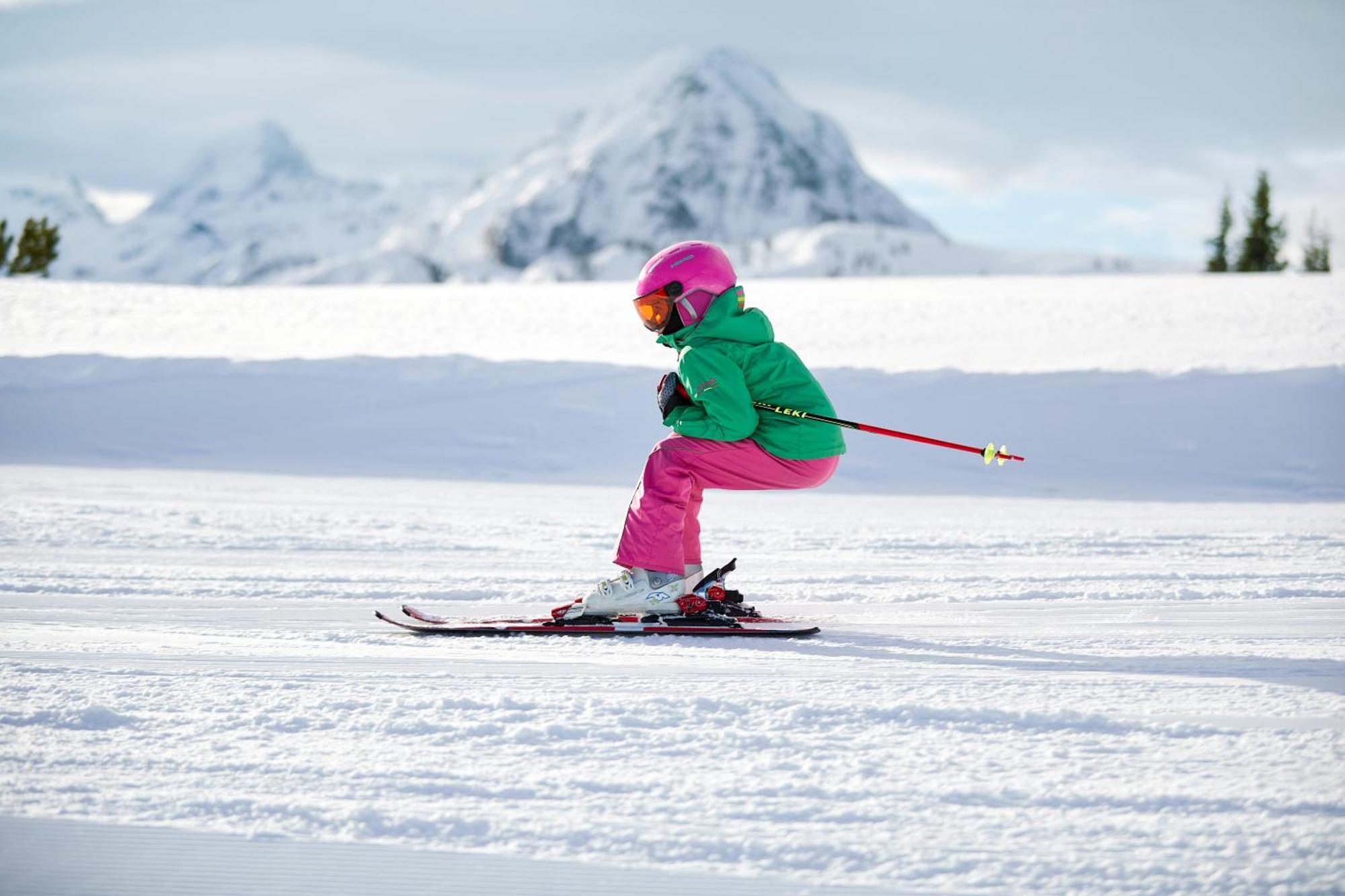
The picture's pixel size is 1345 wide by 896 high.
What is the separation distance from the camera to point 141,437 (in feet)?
31.3

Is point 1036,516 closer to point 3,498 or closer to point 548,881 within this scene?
point 548,881

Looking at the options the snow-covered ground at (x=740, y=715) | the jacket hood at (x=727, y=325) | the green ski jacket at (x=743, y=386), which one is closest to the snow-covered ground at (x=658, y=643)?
the snow-covered ground at (x=740, y=715)

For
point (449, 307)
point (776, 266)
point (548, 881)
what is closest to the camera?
point (548, 881)

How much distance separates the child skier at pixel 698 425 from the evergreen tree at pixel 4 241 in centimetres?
2819

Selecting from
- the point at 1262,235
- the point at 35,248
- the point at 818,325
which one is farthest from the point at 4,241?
the point at 1262,235

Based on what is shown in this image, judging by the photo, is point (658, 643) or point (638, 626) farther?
point (638, 626)

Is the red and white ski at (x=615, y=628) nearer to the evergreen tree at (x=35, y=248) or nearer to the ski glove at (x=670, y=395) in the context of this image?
the ski glove at (x=670, y=395)

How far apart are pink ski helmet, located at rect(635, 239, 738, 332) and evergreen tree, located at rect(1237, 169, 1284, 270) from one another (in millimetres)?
60231

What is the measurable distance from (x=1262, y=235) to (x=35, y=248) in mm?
54077

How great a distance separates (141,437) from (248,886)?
8.13 metres

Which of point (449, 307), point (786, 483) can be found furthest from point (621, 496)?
point (449, 307)

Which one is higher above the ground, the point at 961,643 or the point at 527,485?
the point at 527,485

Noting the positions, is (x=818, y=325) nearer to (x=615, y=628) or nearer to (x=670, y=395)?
(x=670, y=395)

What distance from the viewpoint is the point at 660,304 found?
416cm
